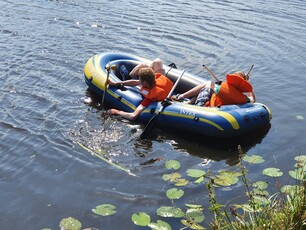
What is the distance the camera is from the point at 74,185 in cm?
503

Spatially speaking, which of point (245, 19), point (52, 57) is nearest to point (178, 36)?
point (245, 19)

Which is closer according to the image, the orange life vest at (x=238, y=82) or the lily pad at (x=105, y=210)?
the lily pad at (x=105, y=210)

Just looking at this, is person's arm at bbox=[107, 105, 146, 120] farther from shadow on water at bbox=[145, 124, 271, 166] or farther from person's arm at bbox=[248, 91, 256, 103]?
person's arm at bbox=[248, 91, 256, 103]

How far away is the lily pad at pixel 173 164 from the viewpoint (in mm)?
5332

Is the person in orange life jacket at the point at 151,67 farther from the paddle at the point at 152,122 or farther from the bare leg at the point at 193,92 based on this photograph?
the paddle at the point at 152,122

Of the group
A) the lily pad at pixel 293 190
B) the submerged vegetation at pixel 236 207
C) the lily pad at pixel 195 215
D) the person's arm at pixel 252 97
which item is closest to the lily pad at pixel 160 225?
the submerged vegetation at pixel 236 207

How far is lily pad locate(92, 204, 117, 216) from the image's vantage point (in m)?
4.48

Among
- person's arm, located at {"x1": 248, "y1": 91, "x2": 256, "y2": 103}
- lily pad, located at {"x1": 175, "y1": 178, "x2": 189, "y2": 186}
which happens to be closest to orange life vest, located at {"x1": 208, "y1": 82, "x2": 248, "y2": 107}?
person's arm, located at {"x1": 248, "y1": 91, "x2": 256, "y2": 103}

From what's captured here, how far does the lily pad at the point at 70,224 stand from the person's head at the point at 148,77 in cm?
278

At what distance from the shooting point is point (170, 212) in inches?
174

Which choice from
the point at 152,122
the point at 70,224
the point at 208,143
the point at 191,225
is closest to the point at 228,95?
the point at 208,143

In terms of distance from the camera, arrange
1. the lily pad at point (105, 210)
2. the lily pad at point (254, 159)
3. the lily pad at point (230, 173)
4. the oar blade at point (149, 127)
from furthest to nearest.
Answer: the oar blade at point (149, 127)
the lily pad at point (254, 159)
the lily pad at point (230, 173)
the lily pad at point (105, 210)

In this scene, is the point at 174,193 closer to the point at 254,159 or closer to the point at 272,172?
the point at 272,172

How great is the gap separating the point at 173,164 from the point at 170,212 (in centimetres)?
104
